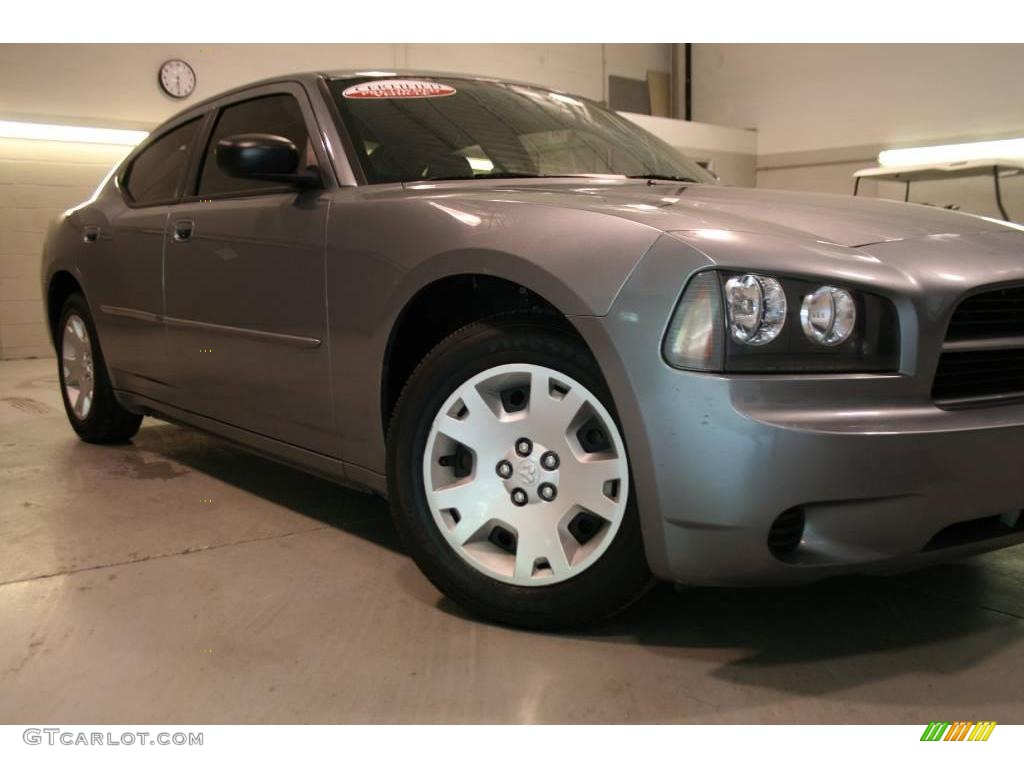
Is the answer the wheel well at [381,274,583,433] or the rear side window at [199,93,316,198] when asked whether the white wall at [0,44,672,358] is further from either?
the wheel well at [381,274,583,433]

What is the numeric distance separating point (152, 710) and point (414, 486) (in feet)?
2.16

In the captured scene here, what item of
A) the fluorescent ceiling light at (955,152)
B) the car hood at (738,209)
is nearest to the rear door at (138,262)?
the car hood at (738,209)

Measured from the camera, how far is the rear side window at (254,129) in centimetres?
254

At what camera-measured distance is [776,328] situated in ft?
5.05

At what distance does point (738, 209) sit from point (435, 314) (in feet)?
2.37

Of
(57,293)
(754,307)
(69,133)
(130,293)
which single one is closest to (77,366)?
(57,293)

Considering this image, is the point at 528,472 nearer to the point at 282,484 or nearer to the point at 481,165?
the point at 481,165

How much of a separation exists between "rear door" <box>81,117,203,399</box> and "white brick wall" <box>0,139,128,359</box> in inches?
188

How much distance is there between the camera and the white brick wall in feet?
24.6

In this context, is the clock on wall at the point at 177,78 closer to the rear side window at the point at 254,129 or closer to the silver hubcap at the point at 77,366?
the silver hubcap at the point at 77,366

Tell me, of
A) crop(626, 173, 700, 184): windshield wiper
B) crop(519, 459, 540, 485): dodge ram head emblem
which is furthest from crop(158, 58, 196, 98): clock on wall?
crop(519, 459, 540, 485): dodge ram head emblem

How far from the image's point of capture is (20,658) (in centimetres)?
177
